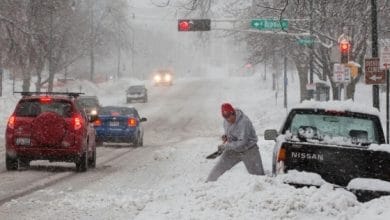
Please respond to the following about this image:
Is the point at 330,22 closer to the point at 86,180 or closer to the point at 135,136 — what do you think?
the point at 135,136

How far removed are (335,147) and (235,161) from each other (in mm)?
2728

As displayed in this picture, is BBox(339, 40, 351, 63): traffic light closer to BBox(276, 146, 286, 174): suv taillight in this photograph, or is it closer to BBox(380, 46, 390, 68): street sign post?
BBox(380, 46, 390, 68): street sign post

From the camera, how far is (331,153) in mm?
9594

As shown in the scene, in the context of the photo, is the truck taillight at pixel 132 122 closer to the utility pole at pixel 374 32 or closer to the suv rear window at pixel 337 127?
the utility pole at pixel 374 32

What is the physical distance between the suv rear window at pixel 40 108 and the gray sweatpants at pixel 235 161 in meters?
5.56

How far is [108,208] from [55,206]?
0.78 m

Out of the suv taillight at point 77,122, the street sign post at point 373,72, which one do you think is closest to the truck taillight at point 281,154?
the suv taillight at point 77,122

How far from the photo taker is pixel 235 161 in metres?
12.0

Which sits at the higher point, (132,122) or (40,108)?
(40,108)

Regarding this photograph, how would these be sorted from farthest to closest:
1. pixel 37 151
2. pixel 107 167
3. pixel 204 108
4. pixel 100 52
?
pixel 100 52 → pixel 204 108 → pixel 107 167 → pixel 37 151

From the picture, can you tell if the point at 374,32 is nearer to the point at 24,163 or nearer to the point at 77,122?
the point at 77,122

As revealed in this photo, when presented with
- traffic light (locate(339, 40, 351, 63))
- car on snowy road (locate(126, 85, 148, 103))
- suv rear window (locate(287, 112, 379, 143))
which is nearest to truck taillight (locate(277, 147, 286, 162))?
suv rear window (locate(287, 112, 379, 143))

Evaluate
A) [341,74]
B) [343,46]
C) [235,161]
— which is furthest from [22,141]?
[343,46]

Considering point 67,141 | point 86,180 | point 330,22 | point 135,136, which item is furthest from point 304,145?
point 330,22
